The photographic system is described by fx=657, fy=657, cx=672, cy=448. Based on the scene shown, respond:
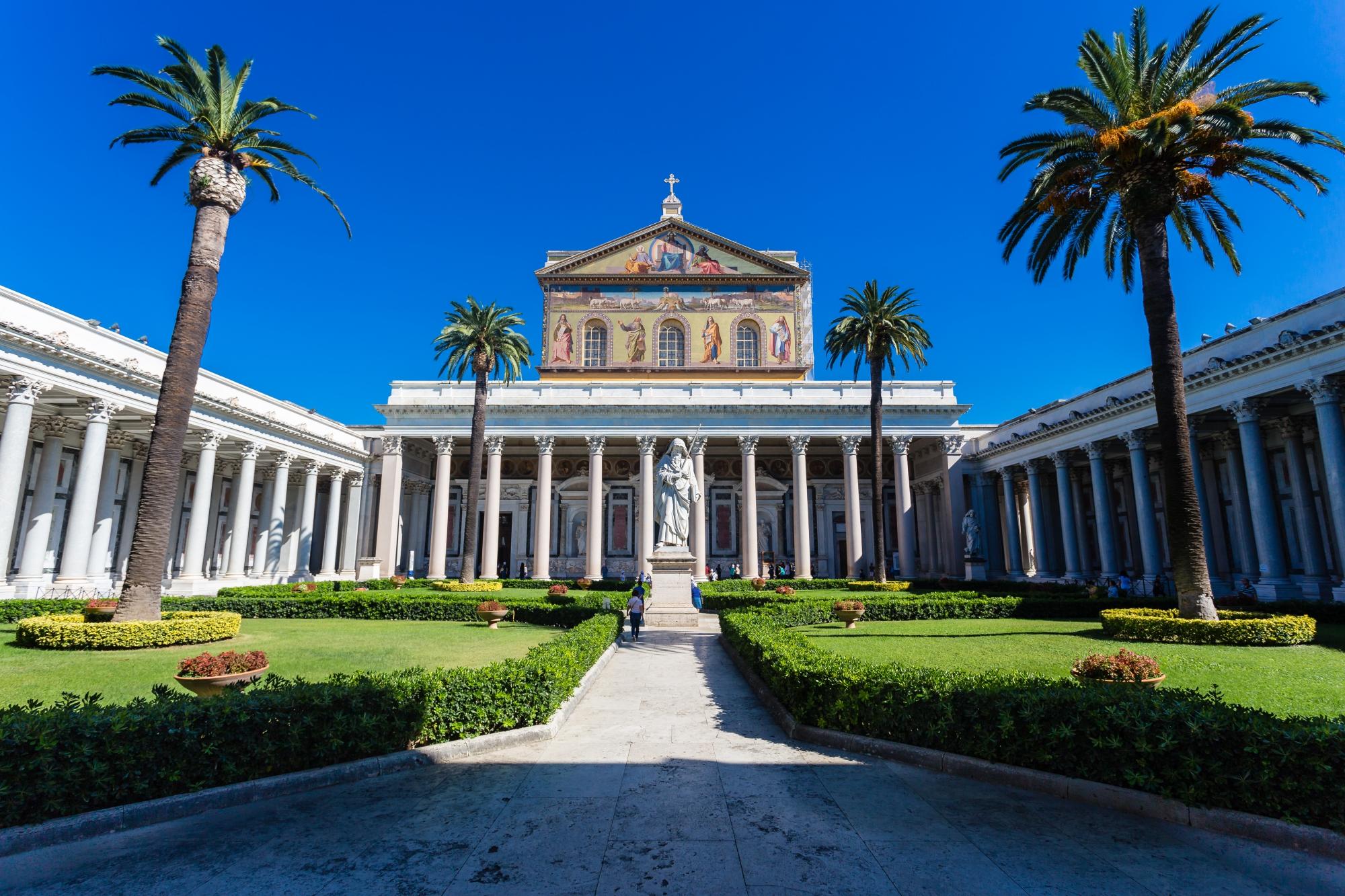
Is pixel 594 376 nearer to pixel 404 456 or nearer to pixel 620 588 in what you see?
pixel 404 456

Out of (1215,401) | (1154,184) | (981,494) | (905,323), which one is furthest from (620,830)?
(981,494)

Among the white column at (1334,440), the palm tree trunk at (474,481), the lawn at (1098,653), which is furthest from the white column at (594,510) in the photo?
the white column at (1334,440)

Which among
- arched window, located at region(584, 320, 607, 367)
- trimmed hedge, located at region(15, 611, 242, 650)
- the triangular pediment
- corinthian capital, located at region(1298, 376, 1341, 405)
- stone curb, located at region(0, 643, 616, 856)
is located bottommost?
stone curb, located at region(0, 643, 616, 856)

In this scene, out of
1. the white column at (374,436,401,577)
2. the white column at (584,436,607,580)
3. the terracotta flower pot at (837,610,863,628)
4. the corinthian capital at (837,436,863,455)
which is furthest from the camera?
the corinthian capital at (837,436,863,455)

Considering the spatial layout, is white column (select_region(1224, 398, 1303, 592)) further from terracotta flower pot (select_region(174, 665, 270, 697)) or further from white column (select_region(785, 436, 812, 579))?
terracotta flower pot (select_region(174, 665, 270, 697))

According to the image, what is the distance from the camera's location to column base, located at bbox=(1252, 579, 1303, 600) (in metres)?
21.1

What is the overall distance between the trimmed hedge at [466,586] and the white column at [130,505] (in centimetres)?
1411

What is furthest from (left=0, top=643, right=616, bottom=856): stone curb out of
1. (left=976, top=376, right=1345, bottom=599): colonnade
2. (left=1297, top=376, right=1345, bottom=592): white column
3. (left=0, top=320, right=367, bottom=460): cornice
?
(left=1297, top=376, right=1345, bottom=592): white column

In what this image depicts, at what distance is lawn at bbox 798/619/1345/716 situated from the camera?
346 inches

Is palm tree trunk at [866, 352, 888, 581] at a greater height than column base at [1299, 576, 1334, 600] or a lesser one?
greater

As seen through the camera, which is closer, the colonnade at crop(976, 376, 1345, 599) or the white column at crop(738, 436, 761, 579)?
the colonnade at crop(976, 376, 1345, 599)

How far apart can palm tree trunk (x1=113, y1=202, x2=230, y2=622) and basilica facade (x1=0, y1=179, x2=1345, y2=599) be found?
9289mm

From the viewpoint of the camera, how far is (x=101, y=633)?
13.0m

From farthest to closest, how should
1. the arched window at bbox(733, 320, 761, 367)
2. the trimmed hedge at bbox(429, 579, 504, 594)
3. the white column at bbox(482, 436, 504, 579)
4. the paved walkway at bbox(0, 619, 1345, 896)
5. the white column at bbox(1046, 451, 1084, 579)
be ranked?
→ the arched window at bbox(733, 320, 761, 367)
the white column at bbox(482, 436, 504, 579)
the white column at bbox(1046, 451, 1084, 579)
the trimmed hedge at bbox(429, 579, 504, 594)
the paved walkway at bbox(0, 619, 1345, 896)
